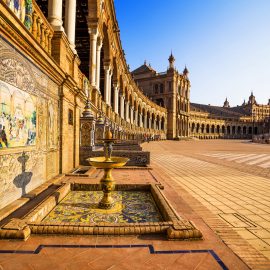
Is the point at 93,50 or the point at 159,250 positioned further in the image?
the point at 93,50

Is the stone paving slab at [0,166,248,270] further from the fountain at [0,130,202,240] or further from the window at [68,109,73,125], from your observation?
the window at [68,109,73,125]

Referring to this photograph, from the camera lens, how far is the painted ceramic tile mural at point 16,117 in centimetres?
380

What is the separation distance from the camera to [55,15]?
22.5ft

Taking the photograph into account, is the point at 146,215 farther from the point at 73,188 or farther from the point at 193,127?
the point at 193,127

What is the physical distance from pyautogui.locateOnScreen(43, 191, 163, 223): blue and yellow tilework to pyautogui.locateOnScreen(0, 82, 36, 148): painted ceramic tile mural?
5.27 ft

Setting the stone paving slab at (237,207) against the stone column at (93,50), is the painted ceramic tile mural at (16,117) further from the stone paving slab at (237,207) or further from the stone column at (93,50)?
the stone column at (93,50)

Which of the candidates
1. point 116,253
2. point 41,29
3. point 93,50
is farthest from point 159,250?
point 93,50

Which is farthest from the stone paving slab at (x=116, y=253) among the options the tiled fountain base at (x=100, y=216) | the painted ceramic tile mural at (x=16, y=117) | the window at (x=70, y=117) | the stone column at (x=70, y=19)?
the stone column at (x=70, y=19)

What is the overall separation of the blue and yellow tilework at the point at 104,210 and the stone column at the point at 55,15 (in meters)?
5.08

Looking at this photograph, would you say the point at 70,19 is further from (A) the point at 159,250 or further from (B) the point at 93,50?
(A) the point at 159,250

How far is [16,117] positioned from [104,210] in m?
2.58

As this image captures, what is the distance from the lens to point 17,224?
10.2ft

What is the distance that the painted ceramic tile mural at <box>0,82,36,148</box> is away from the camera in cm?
380

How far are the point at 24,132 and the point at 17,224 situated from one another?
2.14m
